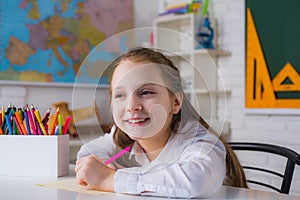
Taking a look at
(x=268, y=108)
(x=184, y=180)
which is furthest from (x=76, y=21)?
(x=184, y=180)

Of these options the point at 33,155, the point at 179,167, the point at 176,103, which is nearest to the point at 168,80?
the point at 176,103

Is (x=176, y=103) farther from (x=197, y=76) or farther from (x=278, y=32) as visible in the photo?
(x=278, y=32)

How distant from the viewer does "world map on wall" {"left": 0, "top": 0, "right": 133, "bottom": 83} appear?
7.30 feet

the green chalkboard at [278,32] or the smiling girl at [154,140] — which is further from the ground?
the green chalkboard at [278,32]

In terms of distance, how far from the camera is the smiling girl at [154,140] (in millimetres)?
760

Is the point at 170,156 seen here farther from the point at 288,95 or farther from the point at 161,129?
the point at 288,95

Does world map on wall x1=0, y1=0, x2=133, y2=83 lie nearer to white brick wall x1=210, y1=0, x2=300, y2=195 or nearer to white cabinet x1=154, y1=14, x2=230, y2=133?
white brick wall x1=210, y1=0, x2=300, y2=195

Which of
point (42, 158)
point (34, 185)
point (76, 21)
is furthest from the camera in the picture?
point (76, 21)

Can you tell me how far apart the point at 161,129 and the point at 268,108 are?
1.64m

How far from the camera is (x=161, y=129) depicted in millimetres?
802

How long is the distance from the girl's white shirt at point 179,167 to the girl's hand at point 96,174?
2 cm

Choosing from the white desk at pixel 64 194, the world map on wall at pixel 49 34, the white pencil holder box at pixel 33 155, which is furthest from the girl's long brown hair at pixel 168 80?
the world map on wall at pixel 49 34

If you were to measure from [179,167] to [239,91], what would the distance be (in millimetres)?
1756

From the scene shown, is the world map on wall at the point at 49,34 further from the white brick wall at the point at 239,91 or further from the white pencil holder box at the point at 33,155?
the white pencil holder box at the point at 33,155
